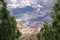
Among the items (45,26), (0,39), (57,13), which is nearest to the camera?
(0,39)

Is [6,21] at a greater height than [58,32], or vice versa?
[6,21]

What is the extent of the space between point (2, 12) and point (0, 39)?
3609 mm

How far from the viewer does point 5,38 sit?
28906 mm

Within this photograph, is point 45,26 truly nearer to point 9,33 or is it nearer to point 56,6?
point 56,6

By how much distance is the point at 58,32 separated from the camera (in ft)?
108

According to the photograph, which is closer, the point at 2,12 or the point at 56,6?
the point at 2,12

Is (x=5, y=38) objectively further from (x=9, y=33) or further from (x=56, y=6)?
(x=56, y=6)

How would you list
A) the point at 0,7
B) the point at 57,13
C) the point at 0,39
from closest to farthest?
the point at 0,7, the point at 0,39, the point at 57,13

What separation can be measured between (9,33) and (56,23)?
7.00 metres

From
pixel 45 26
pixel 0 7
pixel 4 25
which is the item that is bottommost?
pixel 45 26

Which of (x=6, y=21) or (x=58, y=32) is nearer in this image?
(x=6, y=21)

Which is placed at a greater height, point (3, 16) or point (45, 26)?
point (3, 16)

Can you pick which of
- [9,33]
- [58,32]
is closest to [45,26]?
[58,32]

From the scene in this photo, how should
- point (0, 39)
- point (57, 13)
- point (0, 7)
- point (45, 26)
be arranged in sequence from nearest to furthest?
point (0, 7) < point (0, 39) < point (57, 13) < point (45, 26)
